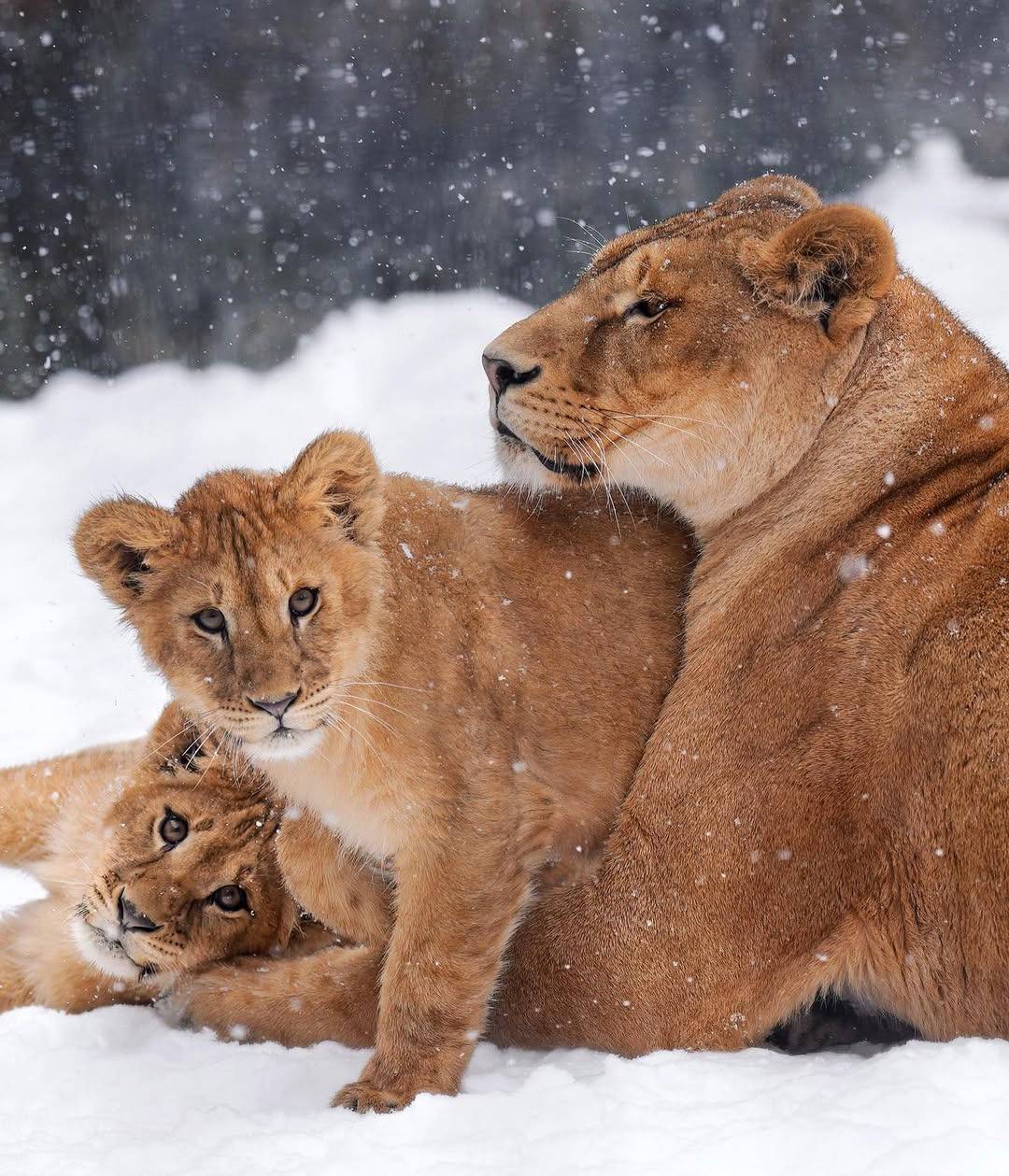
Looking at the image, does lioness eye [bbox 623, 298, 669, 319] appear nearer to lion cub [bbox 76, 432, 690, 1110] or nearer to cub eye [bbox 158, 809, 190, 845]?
lion cub [bbox 76, 432, 690, 1110]

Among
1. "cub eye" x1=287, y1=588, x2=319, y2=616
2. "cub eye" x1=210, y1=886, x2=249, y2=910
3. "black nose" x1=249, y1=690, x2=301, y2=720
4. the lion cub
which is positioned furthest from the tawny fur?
"black nose" x1=249, y1=690, x2=301, y2=720

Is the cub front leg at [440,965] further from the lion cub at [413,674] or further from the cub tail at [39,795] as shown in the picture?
the cub tail at [39,795]

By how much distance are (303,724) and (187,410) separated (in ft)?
14.7

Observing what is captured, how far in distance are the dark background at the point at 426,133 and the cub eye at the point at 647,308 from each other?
13.9 feet

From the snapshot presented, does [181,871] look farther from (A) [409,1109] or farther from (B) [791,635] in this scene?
(B) [791,635]

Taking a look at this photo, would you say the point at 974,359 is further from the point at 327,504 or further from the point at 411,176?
the point at 411,176

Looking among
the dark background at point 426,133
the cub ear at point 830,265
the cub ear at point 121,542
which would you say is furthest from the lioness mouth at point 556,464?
the dark background at point 426,133

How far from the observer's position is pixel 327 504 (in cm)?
326

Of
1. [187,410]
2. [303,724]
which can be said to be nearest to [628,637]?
[303,724]

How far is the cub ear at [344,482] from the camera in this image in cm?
322

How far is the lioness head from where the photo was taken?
322cm

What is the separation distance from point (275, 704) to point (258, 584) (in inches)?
10.0

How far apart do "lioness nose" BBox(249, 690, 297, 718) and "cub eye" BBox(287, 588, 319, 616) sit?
0.67ft

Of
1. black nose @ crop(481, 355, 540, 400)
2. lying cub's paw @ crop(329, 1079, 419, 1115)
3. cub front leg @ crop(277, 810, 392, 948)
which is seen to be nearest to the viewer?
lying cub's paw @ crop(329, 1079, 419, 1115)
